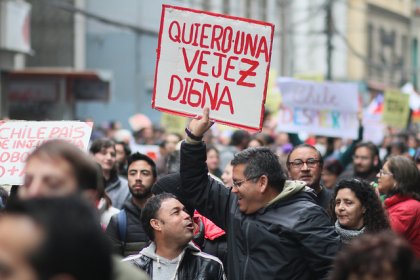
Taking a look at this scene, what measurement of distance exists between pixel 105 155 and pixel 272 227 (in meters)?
4.16

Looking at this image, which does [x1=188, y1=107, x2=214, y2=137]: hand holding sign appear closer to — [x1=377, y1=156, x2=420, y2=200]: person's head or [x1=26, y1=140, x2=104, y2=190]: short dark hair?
[x1=377, y1=156, x2=420, y2=200]: person's head

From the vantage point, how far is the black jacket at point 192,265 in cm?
572

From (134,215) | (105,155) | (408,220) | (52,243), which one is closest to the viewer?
(52,243)

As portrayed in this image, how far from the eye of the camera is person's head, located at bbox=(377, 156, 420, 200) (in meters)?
7.40

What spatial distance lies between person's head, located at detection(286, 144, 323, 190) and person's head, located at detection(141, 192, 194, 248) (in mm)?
1705

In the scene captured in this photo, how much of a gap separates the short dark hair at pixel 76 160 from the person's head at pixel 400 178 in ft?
13.8

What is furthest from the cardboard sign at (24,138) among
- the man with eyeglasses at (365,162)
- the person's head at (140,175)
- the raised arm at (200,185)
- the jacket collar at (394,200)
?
the man with eyeglasses at (365,162)

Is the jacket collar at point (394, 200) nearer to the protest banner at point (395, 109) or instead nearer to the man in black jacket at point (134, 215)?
the man in black jacket at point (134, 215)

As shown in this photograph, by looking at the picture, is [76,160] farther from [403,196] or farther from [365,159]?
[365,159]

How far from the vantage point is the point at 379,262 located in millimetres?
3119

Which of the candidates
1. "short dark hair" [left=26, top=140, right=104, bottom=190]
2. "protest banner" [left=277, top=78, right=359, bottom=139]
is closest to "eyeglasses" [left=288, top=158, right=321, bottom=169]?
"short dark hair" [left=26, top=140, right=104, bottom=190]

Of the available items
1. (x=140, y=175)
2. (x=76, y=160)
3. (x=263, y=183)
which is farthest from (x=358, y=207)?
(x=76, y=160)

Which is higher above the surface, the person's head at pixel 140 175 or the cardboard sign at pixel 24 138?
the cardboard sign at pixel 24 138

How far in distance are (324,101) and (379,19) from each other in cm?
4196
